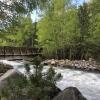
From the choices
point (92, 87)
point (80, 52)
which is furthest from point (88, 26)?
point (92, 87)

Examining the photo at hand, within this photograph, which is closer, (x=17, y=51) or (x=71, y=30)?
(x=71, y=30)

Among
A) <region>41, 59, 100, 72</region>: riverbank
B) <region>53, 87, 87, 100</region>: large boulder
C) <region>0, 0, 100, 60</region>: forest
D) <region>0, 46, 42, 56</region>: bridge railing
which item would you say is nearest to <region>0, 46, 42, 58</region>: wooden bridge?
<region>0, 46, 42, 56</region>: bridge railing

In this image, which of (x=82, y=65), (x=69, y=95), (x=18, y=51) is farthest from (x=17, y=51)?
(x=69, y=95)

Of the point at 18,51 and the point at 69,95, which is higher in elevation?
the point at 18,51

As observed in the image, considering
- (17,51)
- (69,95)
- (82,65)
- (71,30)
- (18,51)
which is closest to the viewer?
(69,95)

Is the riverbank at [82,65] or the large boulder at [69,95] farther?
the riverbank at [82,65]

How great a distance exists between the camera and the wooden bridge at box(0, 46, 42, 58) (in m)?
29.9

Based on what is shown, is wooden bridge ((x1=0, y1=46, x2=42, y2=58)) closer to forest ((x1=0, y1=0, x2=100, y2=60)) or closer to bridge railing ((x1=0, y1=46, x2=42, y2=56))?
bridge railing ((x1=0, y1=46, x2=42, y2=56))

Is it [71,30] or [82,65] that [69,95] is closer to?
[82,65]

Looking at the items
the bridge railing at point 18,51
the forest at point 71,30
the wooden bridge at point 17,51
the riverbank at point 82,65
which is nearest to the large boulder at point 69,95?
the riverbank at point 82,65

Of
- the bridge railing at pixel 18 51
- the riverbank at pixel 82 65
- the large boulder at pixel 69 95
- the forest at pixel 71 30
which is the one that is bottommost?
the riverbank at pixel 82 65

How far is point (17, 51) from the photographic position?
32.0 meters

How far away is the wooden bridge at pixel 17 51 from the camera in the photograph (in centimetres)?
2994

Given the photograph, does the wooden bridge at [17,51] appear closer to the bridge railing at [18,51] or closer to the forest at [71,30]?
the bridge railing at [18,51]
